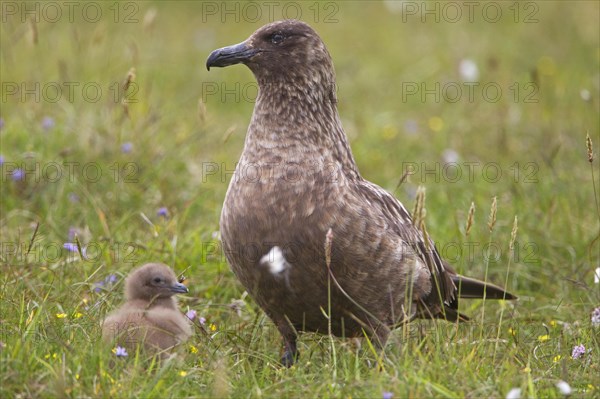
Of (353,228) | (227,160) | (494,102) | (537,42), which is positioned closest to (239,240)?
(353,228)

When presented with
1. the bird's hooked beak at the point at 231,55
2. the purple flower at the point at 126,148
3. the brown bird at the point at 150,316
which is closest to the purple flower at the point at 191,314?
the brown bird at the point at 150,316

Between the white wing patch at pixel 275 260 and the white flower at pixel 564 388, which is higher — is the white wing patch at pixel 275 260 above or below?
above

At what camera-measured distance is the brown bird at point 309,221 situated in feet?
12.6

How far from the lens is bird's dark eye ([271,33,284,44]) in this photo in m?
4.34

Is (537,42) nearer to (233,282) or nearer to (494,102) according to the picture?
(494,102)

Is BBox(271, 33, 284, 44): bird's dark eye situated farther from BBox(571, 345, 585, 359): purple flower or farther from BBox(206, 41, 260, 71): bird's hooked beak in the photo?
BBox(571, 345, 585, 359): purple flower

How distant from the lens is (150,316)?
4.01m

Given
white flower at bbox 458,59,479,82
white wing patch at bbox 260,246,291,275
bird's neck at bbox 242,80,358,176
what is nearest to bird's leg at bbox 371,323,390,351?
white wing patch at bbox 260,246,291,275

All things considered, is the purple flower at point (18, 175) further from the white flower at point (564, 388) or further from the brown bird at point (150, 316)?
the white flower at point (564, 388)

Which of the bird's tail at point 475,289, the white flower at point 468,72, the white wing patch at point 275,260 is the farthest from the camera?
the white flower at point 468,72

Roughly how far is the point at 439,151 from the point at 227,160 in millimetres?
1552

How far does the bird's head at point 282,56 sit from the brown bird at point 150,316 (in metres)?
0.88

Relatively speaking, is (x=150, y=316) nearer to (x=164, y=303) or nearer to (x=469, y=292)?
(x=164, y=303)

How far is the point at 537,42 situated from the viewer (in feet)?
29.9
